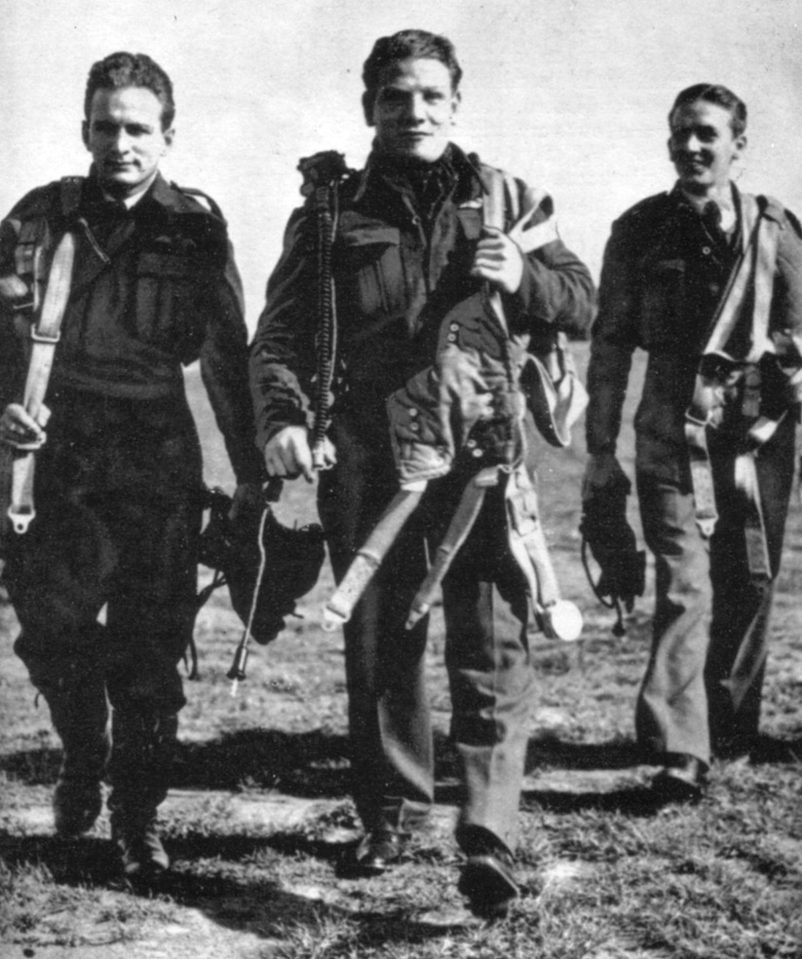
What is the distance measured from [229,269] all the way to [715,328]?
5.54ft

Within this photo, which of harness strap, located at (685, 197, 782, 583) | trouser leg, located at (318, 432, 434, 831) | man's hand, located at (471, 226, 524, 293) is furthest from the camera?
harness strap, located at (685, 197, 782, 583)

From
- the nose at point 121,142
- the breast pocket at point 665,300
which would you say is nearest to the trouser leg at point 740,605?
the breast pocket at point 665,300

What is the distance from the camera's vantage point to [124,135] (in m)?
3.91

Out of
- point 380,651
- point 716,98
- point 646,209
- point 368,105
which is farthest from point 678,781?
point 368,105

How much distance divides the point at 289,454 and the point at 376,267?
0.59 m

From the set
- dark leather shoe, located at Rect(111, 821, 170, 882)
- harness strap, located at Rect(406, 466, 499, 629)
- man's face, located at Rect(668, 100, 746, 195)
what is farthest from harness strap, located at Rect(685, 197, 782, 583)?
dark leather shoe, located at Rect(111, 821, 170, 882)

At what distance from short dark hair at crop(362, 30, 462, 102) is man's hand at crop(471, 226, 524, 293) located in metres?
0.54

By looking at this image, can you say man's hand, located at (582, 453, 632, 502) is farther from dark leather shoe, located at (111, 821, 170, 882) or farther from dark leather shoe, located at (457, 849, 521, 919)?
dark leather shoe, located at (111, 821, 170, 882)

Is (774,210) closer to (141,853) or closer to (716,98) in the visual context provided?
(716,98)

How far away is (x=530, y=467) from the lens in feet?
12.9

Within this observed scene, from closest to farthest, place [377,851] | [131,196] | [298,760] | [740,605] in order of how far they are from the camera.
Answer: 1. [131,196]
2. [377,851]
3. [740,605]
4. [298,760]

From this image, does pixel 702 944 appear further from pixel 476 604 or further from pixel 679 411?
pixel 679 411

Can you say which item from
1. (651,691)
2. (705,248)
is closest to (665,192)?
(705,248)

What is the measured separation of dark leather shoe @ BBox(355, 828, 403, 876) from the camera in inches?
161
